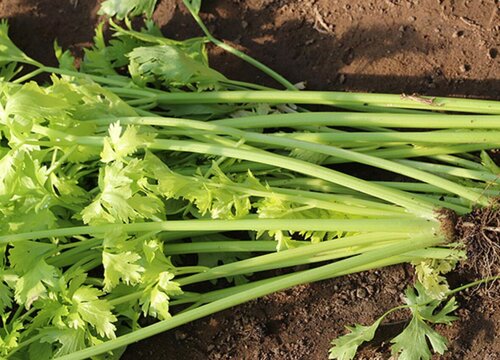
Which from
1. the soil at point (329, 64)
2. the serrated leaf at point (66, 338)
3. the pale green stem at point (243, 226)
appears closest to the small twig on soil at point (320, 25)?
the soil at point (329, 64)

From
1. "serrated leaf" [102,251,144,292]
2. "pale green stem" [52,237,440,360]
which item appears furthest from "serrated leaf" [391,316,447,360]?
"serrated leaf" [102,251,144,292]

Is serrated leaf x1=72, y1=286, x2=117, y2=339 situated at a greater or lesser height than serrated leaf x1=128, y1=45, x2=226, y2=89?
lesser

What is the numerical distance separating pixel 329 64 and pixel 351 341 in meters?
1.11

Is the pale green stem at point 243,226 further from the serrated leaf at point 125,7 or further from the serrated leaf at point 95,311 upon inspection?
the serrated leaf at point 125,7

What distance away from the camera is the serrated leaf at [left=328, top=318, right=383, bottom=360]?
228 cm

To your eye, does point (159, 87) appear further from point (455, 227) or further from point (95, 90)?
point (455, 227)

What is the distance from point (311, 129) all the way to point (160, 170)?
0.63 metres

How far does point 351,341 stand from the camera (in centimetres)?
229

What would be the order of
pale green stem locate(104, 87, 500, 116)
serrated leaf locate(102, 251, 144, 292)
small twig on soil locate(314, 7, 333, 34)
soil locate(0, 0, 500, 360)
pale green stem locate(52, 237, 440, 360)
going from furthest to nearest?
small twig on soil locate(314, 7, 333, 34)
soil locate(0, 0, 500, 360)
pale green stem locate(104, 87, 500, 116)
pale green stem locate(52, 237, 440, 360)
serrated leaf locate(102, 251, 144, 292)

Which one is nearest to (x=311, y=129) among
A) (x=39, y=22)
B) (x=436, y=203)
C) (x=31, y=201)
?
(x=436, y=203)

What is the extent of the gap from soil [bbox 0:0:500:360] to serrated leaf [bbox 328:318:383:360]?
156 millimetres

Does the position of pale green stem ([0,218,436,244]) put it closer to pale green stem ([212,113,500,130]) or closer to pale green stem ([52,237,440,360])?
pale green stem ([52,237,440,360])

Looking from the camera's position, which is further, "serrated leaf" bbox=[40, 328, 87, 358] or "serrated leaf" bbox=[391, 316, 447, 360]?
"serrated leaf" bbox=[391, 316, 447, 360]

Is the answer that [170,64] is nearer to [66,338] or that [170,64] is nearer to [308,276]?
[308,276]
